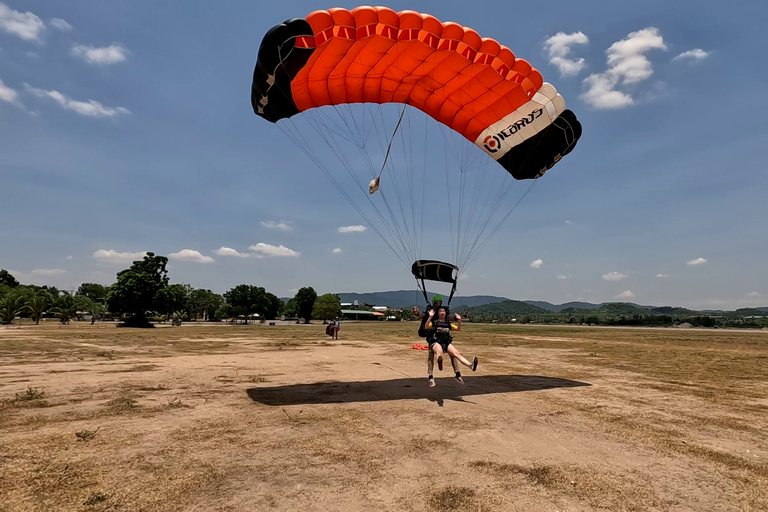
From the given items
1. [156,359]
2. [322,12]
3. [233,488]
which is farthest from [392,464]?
[156,359]

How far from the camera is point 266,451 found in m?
5.88

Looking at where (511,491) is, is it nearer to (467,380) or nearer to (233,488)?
(233,488)

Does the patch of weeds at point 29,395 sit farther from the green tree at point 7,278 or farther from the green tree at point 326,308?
the green tree at point 7,278

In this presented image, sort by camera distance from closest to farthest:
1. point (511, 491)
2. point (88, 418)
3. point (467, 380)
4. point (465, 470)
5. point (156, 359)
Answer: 1. point (511, 491)
2. point (465, 470)
3. point (88, 418)
4. point (467, 380)
5. point (156, 359)

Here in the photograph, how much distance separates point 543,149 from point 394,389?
8.97 metres

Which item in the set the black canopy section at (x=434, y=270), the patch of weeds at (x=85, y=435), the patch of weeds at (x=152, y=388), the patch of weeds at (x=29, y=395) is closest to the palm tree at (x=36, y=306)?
the patch of weeds at (x=29, y=395)

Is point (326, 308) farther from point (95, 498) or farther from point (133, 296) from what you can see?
point (95, 498)

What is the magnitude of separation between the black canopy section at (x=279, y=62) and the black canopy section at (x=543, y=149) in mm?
7156

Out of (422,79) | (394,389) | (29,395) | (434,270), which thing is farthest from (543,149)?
(29,395)

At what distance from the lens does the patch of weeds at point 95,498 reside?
4.19 m

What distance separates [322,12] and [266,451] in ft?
32.0

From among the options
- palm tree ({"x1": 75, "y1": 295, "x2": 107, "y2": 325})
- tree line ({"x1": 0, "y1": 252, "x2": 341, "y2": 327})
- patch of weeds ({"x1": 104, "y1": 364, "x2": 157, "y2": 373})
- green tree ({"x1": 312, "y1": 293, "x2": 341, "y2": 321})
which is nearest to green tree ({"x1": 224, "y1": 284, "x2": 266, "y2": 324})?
tree line ({"x1": 0, "y1": 252, "x2": 341, "y2": 327})

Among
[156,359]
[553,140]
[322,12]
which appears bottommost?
[156,359]

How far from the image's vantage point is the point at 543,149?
13.0 m
